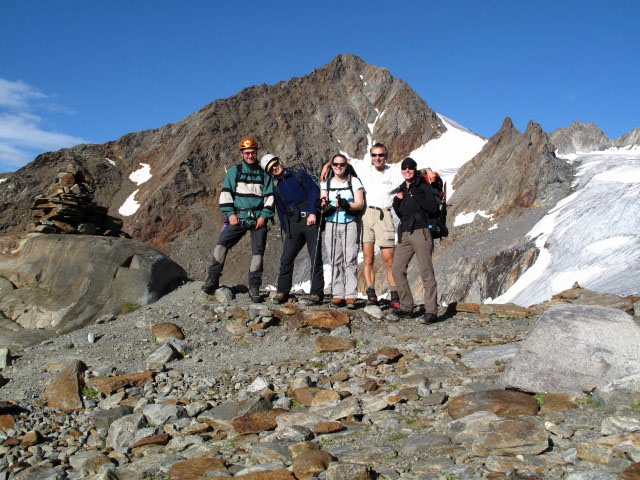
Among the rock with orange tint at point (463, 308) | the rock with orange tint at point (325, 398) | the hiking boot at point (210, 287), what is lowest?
the rock with orange tint at point (325, 398)

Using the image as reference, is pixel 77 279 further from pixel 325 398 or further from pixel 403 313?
pixel 325 398

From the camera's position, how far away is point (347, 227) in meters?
8.89

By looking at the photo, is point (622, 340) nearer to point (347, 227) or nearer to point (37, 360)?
point (347, 227)

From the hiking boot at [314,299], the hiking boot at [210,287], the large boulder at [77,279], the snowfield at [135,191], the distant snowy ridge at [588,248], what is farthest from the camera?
the snowfield at [135,191]

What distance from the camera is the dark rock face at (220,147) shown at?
6550 cm

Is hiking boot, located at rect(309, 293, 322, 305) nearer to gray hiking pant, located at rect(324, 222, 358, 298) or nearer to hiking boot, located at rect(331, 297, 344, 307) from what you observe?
hiking boot, located at rect(331, 297, 344, 307)

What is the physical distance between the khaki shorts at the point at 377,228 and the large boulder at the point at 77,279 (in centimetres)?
460

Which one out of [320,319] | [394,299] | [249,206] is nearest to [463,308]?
[394,299]

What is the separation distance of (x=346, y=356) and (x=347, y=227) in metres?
2.59

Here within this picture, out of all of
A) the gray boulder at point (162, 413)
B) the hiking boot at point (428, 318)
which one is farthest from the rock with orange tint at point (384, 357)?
the gray boulder at point (162, 413)

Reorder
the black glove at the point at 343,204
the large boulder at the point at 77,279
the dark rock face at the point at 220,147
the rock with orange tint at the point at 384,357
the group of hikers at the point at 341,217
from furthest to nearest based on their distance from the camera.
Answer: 1. the dark rock face at the point at 220,147
2. the large boulder at the point at 77,279
3. the black glove at the point at 343,204
4. the group of hikers at the point at 341,217
5. the rock with orange tint at the point at 384,357

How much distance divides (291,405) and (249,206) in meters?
4.65

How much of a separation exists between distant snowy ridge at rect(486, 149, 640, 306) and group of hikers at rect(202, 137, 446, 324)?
8.64m

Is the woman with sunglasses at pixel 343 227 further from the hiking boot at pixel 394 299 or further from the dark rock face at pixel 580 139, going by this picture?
the dark rock face at pixel 580 139
